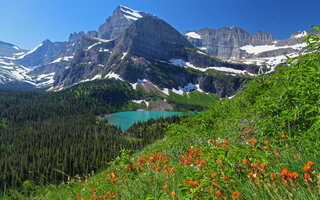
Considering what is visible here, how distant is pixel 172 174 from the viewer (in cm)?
354

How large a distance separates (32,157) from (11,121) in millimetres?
108953

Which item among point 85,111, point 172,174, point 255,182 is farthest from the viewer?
point 85,111

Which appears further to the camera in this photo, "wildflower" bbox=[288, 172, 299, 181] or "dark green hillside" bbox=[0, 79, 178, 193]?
"dark green hillside" bbox=[0, 79, 178, 193]

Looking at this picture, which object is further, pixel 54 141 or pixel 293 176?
pixel 54 141

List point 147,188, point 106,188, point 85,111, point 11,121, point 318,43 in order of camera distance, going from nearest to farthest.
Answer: point 318,43 < point 147,188 < point 106,188 < point 11,121 < point 85,111

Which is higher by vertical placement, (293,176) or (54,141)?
(293,176)

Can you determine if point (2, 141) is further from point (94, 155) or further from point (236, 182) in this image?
point (236, 182)

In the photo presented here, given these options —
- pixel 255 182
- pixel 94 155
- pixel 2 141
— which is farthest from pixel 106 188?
pixel 2 141

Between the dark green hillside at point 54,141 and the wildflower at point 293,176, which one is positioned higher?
the wildflower at point 293,176

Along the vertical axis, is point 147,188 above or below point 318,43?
below

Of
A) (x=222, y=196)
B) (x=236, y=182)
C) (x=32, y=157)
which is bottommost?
(x=32, y=157)

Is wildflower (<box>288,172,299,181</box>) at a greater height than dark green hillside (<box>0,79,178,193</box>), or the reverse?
wildflower (<box>288,172,299,181</box>)

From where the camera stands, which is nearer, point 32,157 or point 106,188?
point 106,188

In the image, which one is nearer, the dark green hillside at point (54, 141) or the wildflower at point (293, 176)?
the wildflower at point (293, 176)
